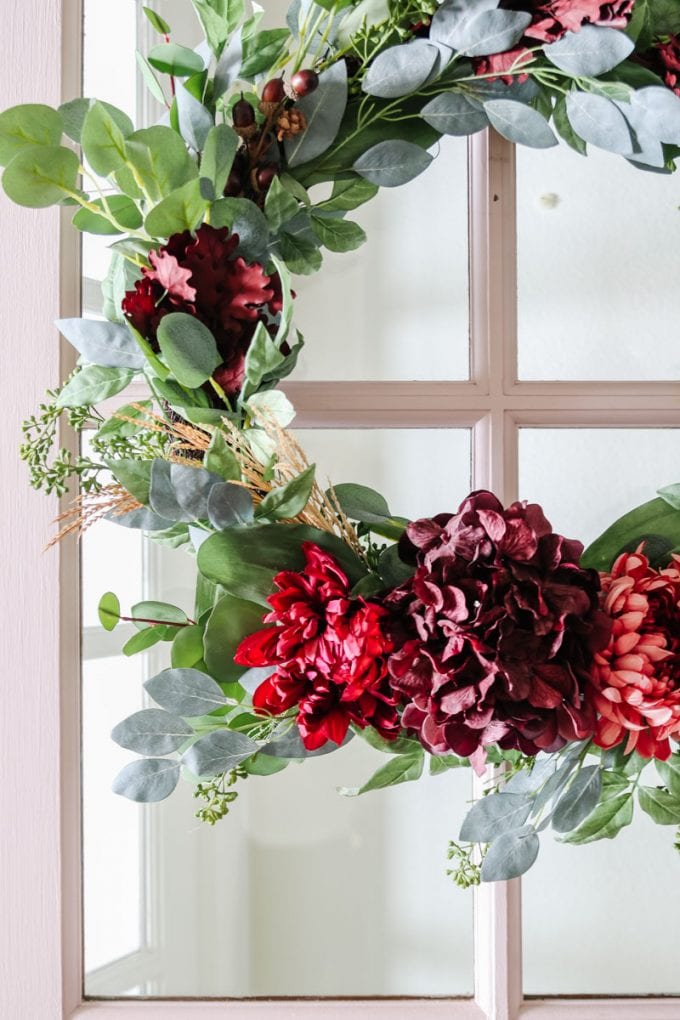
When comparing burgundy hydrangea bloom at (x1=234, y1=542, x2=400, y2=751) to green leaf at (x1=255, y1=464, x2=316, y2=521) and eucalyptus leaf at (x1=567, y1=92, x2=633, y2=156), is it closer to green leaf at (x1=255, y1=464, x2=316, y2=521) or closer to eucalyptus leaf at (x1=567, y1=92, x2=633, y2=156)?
green leaf at (x1=255, y1=464, x2=316, y2=521)

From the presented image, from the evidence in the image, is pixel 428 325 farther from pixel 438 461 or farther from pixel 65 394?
pixel 65 394

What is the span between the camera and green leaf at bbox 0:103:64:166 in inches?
24.1

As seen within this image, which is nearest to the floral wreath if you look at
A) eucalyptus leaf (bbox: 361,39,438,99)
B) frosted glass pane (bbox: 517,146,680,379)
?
eucalyptus leaf (bbox: 361,39,438,99)

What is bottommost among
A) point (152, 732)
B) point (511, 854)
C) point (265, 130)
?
point (511, 854)

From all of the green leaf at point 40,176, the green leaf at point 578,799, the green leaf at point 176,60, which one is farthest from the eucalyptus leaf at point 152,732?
the green leaf at point 176,60

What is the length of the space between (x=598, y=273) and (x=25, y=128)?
570mm

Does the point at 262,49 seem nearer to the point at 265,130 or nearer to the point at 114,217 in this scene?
the point at 265,130

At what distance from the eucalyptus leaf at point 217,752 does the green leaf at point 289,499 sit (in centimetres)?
18

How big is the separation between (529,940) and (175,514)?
0.61 meters

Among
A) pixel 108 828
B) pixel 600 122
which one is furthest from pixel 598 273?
pixel 108 828

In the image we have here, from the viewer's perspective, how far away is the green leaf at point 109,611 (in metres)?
0.70

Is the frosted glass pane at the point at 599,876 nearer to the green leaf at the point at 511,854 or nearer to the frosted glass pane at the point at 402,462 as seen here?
the frosted glass pane at the point at 402,462

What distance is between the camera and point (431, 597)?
562 millimetres

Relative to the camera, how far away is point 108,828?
862 millimetres
